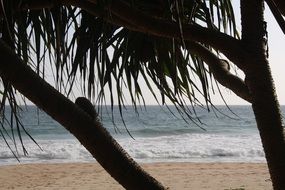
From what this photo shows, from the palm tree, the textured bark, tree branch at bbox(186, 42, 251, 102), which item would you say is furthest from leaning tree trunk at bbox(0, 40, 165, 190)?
tree branch at bbox(186, 42, 251, 102)

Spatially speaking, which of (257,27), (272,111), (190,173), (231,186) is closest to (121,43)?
(257,27)

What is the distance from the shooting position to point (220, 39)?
0.89 meters

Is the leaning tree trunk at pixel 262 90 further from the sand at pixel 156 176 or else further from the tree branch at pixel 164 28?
the sand at pixel 156 176

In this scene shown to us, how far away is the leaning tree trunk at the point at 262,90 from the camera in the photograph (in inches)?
33.4

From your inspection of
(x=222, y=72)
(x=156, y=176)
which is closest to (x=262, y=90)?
(x=222, y=72)

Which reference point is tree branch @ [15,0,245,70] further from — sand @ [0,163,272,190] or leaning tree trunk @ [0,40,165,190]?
sand @ [0,163,272,190]

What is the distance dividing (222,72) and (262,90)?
1.11 ft

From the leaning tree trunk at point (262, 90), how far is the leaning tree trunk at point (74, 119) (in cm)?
30

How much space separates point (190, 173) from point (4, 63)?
28.6ft

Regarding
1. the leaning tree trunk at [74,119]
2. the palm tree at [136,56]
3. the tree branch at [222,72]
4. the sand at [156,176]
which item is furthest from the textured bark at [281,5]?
the sand at [156,176]

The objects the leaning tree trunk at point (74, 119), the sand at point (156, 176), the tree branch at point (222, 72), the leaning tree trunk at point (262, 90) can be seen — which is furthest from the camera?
the sand at point (156, 176)

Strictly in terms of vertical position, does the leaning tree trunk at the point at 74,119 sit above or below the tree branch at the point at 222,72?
below

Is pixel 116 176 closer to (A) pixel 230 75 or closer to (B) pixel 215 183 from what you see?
(A) pixel 230 75

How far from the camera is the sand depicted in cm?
759
